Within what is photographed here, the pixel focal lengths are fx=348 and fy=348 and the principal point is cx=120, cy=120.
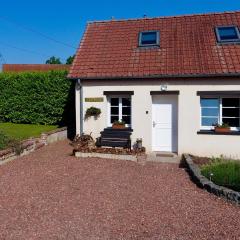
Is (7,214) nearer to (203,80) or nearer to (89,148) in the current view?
(89,148)

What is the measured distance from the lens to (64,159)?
13.1 metres

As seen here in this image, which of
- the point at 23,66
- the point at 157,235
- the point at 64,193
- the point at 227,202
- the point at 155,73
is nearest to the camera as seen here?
the point at 157,235

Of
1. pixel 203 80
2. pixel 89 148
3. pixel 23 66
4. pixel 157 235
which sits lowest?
pixel 157 235

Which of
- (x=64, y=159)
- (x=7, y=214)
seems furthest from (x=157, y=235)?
(x=64, y=159)

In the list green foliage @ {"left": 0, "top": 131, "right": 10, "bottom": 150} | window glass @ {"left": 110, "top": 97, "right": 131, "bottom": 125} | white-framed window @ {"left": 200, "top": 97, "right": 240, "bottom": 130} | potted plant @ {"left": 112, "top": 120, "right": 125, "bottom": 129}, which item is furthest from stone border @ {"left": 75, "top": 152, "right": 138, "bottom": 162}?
white-framed window @ {"left": 200, "top": 97, "right": 240, "bottom": 130}

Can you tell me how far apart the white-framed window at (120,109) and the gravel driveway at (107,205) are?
3475 millimetres

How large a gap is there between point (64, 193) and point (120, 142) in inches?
228

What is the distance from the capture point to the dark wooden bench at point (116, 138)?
1420 cm

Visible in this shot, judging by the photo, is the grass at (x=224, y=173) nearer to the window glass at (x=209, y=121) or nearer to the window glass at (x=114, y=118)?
the window glass at (x=209, y=121)

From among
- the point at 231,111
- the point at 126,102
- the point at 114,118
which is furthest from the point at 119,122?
the point at 231,111

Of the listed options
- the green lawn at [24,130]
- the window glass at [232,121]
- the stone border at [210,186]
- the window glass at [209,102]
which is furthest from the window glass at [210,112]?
the green lawn at [24,130]

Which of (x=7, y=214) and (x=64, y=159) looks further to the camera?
(x=64, y=159)

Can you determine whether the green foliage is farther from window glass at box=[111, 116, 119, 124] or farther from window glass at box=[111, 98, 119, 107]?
window glass at box=[111, 98, 119, 107]

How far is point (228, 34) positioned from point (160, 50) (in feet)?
9.69
